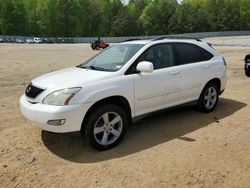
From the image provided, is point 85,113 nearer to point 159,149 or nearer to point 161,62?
point 159,149

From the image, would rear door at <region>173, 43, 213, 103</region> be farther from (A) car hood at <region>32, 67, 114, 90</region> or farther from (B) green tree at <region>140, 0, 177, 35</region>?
(B) green tree at <region>140, 0, 177, 35</region>

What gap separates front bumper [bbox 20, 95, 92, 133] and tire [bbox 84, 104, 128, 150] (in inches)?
6.9

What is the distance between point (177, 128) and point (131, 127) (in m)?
0.87

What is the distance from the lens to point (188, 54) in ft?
22.0

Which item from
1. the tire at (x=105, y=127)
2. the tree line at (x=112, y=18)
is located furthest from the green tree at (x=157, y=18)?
the tire at (x=105, y=127)

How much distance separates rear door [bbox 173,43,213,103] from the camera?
21.0ft

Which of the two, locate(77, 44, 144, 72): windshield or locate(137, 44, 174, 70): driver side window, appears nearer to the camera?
locate(77, 44, 144, 72): windshield

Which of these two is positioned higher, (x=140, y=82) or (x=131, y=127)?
(x=140, y=82)

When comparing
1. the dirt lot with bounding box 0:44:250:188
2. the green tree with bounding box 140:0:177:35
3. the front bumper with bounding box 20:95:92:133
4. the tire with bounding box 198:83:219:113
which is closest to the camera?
the dirt lot with bounding box 0:44:250:188

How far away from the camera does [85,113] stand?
493 centimetres

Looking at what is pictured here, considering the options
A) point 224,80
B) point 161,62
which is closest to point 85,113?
point 161,62

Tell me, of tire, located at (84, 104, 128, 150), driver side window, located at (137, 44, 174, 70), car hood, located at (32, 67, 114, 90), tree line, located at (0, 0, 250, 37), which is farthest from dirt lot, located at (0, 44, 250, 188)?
tree line, located at (0, 0, 250, 37)

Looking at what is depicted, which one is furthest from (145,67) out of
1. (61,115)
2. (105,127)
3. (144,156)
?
(61,115)

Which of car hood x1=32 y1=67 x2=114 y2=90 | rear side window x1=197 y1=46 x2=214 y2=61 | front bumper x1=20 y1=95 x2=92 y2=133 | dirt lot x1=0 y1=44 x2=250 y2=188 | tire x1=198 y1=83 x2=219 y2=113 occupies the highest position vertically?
rear side window x1=197 y1=46 x2=214 y2=61
